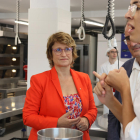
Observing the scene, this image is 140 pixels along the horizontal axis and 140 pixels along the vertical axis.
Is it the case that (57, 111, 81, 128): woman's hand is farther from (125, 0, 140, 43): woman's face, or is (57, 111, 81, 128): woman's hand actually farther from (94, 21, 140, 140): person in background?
(125, 0, 140, 43): woman's face

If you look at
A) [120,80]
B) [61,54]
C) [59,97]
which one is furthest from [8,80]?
[120,80]

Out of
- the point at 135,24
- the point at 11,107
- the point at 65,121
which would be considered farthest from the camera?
the point at 11,107

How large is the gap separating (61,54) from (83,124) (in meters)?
0.62

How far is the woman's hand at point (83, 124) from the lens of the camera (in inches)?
70.6

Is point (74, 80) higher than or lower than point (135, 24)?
lower

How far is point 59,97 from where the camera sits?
1847 mm

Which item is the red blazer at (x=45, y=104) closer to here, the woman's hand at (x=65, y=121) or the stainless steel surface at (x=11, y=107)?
the woman's hand at (x=65, y=121)

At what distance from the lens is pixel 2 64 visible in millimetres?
6254

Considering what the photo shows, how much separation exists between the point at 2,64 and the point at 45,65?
10.7ft

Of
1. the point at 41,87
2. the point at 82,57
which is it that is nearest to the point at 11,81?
the point at 82,57

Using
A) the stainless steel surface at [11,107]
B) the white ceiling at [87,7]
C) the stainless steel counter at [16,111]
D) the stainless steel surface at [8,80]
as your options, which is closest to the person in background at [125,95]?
the stainless steel counter at [16,111]

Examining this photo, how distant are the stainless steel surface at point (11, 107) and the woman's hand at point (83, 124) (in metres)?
1.55

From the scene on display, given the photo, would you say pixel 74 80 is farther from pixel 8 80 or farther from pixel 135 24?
pixel 8 80

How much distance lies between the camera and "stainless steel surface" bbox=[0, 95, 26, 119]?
3113 millimetres
